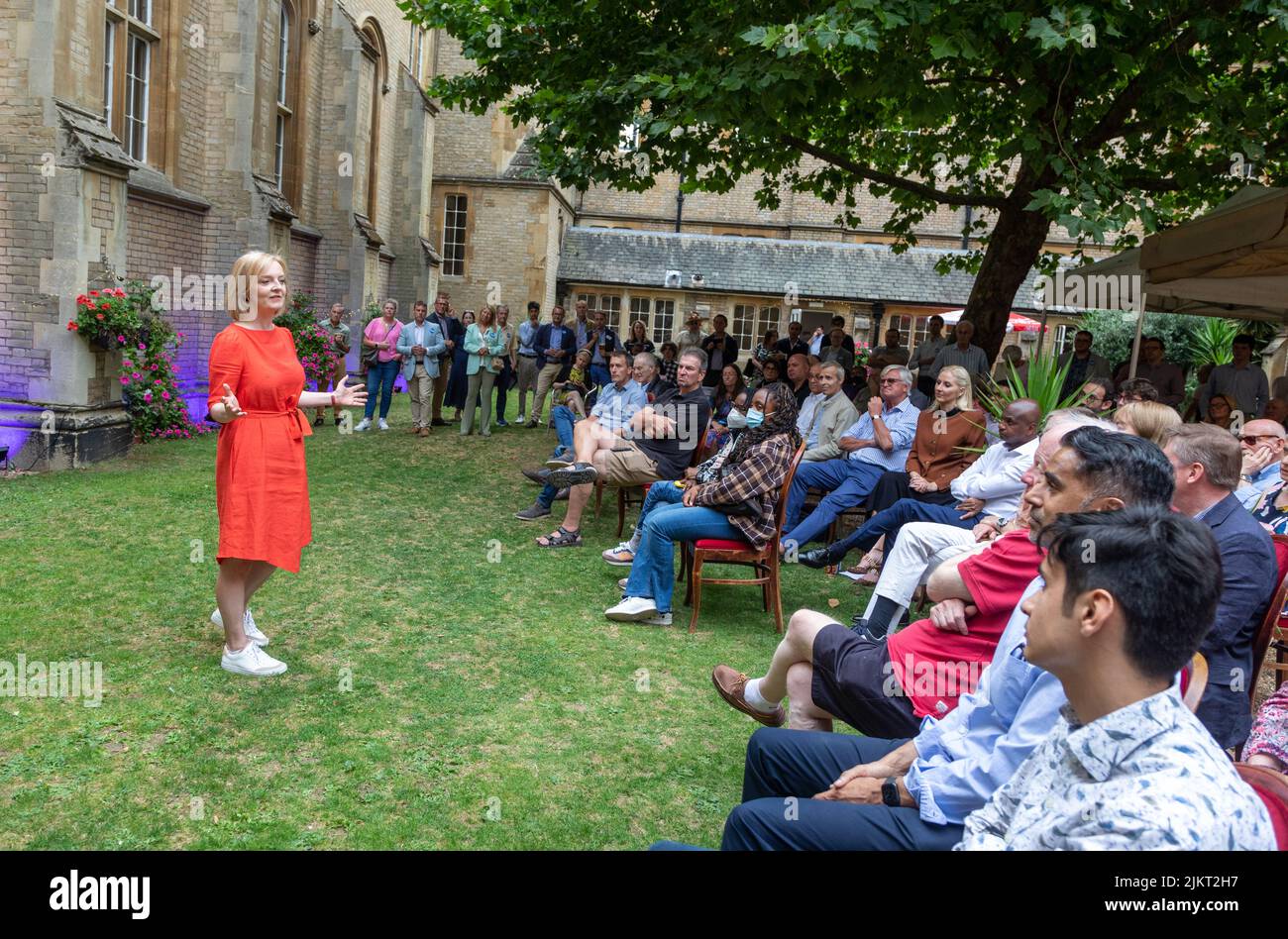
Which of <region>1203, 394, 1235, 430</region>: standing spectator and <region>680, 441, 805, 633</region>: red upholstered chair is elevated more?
<region>1203, 394, 1235, 430</region>: standing spectator

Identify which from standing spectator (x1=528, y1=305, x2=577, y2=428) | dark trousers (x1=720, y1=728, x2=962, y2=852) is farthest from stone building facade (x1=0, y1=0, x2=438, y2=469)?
dark trousers (x1=720, y1=728, x2=962, y2=852)

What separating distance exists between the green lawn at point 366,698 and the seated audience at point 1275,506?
261cm

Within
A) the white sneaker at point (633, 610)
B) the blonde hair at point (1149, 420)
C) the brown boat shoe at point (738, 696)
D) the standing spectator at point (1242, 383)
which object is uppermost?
the standing spectator at point (1242, 383)

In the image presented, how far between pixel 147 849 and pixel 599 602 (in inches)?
145

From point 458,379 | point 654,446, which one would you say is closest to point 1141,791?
point 654,446

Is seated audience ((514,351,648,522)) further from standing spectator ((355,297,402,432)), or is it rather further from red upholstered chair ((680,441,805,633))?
standing spectator ((355,297,402,432))

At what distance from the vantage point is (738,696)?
394cm

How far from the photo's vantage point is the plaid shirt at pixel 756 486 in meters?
5.96

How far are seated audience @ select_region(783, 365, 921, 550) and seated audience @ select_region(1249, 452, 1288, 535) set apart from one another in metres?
2.69

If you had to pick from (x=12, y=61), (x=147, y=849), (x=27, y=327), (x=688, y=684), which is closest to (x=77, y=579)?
(x=147, y=849)

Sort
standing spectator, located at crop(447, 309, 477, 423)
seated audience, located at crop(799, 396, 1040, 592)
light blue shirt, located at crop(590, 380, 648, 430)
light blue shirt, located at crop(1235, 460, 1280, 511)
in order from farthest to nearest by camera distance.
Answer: standing spectator, located at crop(447, 309, 477, 423) → light blue shirt, located at crop(590, 380, 648, 430) → seated audience, located at crop(799, 396, 1040, 592) → light blue shirt, located at crop(1235, 460, 1280, 511)

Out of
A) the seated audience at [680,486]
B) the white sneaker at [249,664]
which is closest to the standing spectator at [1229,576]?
the seated audience at [680,486]

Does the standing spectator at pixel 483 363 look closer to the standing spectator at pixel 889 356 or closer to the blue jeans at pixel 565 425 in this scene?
the blue jeans at pixel 565 425

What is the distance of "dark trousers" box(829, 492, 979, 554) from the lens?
21.3 ft
